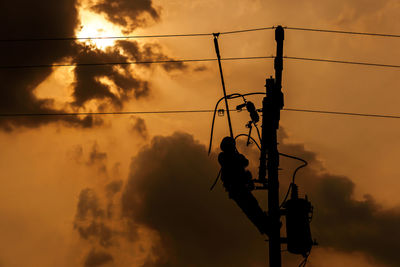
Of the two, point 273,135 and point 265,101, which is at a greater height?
point 265,101

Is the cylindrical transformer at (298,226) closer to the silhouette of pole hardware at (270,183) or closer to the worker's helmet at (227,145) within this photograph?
the silhouette of pole hardware at (270,183)

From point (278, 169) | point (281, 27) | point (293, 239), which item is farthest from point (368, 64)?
point (293, 239)

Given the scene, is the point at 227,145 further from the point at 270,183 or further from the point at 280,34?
the point at 280,34

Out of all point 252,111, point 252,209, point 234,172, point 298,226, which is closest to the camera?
point 234,172

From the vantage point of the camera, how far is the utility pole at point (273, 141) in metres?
11.7

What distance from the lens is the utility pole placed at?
38.3 ft

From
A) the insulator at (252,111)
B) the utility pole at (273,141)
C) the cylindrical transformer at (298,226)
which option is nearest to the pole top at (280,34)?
the utility pole at (273,141)

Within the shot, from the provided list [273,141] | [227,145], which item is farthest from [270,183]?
[227,145]

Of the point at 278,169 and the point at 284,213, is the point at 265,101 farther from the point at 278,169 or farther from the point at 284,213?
the point at 284,213

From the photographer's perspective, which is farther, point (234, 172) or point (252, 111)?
point (252, 111)

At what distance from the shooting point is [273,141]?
12492mm

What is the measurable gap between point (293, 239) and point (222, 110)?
147 inches

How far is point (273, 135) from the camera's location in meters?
12.5

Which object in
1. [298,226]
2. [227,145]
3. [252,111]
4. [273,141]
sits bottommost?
[298,226]
